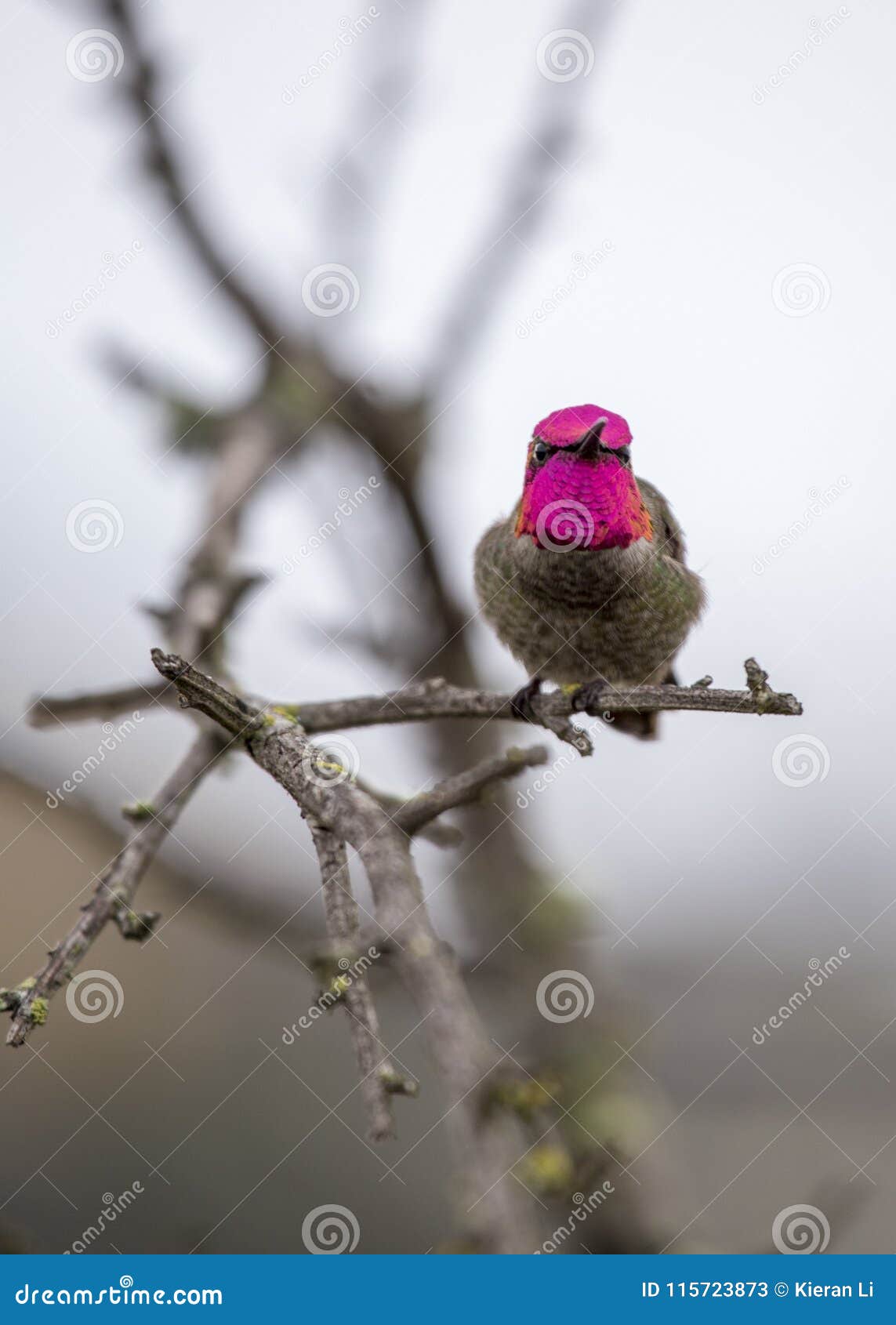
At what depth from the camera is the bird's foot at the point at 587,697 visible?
406 centimetres

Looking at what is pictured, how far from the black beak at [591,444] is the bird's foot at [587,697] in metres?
0.92

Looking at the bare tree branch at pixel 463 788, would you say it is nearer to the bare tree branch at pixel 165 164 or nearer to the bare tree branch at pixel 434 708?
the bare tree branch at pixel 434 708

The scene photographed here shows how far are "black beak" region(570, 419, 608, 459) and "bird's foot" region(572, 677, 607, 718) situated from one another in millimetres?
922

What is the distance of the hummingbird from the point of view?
4035 millimetres

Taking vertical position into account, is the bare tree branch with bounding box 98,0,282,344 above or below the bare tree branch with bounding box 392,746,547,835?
above

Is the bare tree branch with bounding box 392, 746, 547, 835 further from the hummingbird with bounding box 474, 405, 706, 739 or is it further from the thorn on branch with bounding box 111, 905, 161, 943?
the hummingbird with bounding box 474, 405, 706, 739

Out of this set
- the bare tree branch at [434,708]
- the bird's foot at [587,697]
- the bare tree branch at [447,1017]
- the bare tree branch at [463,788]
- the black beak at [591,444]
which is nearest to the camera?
the bare tree branch at [447,1017]

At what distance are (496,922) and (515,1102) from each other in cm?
393

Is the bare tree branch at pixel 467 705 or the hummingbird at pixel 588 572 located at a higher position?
the hummingbird at pixel 588 572

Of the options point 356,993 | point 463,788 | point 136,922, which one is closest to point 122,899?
point 136,922

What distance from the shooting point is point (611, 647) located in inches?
178

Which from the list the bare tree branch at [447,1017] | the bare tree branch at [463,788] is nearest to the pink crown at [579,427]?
the bare tree branch at [463,788]

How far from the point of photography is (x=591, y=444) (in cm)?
389

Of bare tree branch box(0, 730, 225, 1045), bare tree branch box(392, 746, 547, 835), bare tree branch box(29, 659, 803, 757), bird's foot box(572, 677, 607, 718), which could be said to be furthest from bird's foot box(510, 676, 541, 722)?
bare tree branch box(0, 730, 225, 1045)
